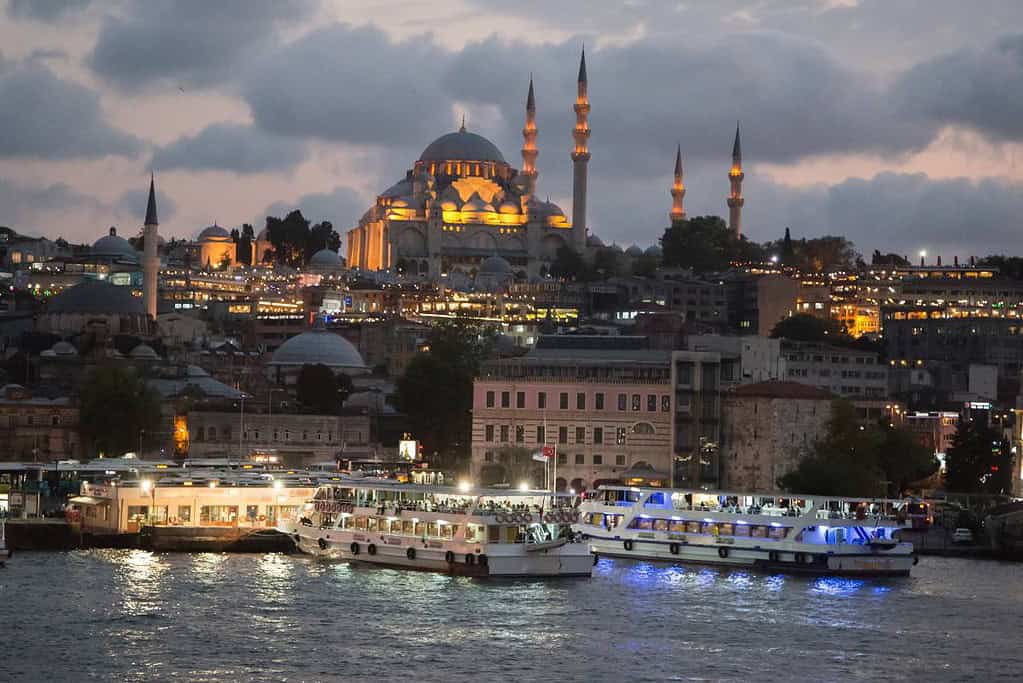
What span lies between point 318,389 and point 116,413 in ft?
48.3

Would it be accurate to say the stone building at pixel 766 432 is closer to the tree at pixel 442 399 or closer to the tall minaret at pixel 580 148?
the tree at pixel 442 399

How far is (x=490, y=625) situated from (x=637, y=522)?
43.9 ft

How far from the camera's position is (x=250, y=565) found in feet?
180

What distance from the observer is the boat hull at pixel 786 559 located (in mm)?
55281

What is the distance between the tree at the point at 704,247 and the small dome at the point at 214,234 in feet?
118

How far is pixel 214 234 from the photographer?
18238cm

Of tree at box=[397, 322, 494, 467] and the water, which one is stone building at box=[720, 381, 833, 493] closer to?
tree at box=[397, 322, 494, 467]

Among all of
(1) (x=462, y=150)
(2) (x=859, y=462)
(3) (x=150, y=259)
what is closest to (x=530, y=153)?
(1) (x=462, y=150)

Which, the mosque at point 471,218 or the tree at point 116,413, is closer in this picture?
the tree at point 116,413

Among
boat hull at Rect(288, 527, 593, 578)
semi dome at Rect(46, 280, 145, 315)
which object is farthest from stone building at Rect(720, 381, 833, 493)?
semi dome at Rect(46, 280, 145, 315)

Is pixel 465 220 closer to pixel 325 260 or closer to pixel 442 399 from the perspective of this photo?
pixel 325 260

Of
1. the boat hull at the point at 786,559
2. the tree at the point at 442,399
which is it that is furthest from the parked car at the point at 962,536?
the tree at the point at 442,399

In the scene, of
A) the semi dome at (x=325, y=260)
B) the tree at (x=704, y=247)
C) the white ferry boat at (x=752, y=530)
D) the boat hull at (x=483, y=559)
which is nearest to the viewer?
the boat hull at (x=483, y=559)

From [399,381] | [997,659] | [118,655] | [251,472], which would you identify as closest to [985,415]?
[399,381]
